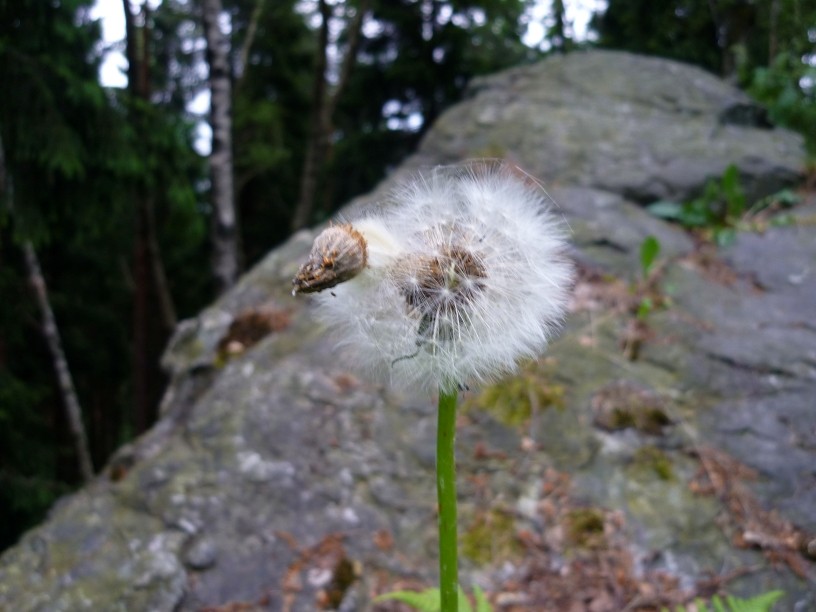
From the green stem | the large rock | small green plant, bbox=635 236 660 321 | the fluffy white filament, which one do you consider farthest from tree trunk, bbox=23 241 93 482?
the green stem

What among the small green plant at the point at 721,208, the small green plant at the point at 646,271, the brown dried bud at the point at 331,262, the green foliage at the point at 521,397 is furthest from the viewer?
the small green plant at the point at 721,208

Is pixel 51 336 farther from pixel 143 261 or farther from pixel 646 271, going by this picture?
pixel 646 271

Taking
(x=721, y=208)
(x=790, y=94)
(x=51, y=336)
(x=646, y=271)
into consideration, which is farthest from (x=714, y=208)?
(x=51, y=336)

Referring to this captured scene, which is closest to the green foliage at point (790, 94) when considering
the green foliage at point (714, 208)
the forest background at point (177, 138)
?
the forest background at point (177, 138)

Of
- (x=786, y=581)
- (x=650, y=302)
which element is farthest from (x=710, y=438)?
(x=650, y=302)

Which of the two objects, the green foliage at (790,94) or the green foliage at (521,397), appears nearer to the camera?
the green foliage at (521,397)

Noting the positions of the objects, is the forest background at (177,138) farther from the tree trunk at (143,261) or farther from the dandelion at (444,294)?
the dandelion at (444,294)

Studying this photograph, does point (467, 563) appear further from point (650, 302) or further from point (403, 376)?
point (650, 302)

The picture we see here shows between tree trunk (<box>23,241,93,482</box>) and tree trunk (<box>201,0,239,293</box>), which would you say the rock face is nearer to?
tree trunk (<box>23,241,93,482</box>)
